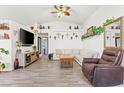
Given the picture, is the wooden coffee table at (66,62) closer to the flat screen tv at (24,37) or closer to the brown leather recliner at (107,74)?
the flat screen tv at (24,37)

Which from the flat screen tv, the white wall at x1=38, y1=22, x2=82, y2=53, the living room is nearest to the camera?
the living room

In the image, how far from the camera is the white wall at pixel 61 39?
12.3m

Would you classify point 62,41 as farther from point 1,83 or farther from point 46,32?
point 1,83

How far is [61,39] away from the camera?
40.5 feet

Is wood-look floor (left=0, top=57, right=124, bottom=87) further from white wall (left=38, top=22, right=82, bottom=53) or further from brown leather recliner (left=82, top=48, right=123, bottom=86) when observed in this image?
white wall (left=38, top=22, right=82, bottom=53)

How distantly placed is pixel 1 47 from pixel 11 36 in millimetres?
533

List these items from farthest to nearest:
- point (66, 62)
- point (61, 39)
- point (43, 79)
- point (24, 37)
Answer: point (61, 39), point (24, 37), point (66, 62), point (43, 79)

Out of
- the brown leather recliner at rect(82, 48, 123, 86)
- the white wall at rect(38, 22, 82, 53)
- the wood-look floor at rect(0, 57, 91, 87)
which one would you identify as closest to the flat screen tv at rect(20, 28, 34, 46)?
the wood-look floor at rect(0, 57, 91, 87)

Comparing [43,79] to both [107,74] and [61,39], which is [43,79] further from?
[61,39]

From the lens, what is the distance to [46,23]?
12.3m

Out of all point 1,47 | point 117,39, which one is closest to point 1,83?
point 1,47

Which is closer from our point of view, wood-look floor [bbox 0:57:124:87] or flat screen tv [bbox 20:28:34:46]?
wood-look floor [bbox 0:57:124:87]

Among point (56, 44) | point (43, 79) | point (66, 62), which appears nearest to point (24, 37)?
point (66, 62)

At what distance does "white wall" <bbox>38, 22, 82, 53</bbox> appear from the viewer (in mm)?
12312
